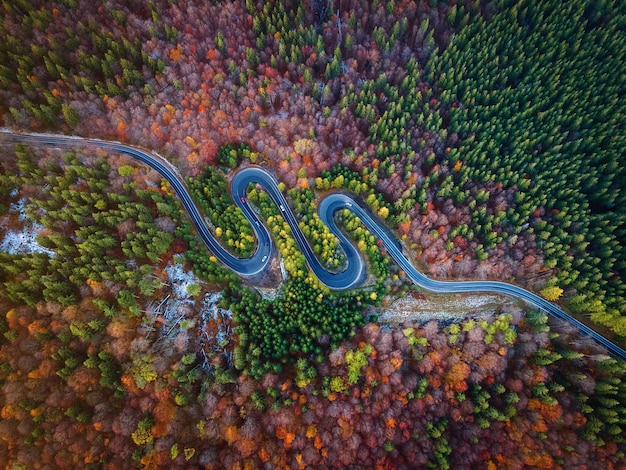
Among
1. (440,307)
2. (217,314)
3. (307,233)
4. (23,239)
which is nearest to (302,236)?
(307,233)

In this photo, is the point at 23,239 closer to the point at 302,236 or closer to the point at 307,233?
the point at 302,236

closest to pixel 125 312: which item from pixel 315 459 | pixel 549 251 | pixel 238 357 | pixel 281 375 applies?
pixel 238 357

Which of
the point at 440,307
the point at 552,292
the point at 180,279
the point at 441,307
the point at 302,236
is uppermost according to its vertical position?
the point at 180,279

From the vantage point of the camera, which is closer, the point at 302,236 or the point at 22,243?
the point at 22,243

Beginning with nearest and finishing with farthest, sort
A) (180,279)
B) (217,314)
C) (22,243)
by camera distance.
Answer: (22,243) < (217,314) < (180,279)

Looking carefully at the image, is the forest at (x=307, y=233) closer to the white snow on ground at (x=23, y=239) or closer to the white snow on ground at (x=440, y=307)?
the white snow on ground at (x=23, y=239)

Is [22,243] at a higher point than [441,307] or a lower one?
Answer: higher

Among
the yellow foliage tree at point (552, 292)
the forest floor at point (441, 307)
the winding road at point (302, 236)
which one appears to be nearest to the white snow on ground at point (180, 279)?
the winding road at point (302, 236)
